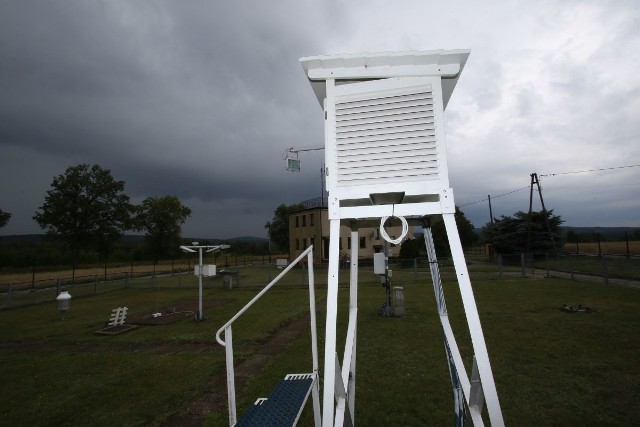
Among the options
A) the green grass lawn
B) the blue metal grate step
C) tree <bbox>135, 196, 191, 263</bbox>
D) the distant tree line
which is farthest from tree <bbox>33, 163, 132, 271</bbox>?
Result: the blue metal grate step

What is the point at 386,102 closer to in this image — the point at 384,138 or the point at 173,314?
the point at 384,138

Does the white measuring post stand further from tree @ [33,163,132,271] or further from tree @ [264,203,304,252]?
tree @ [264,203,304,252]

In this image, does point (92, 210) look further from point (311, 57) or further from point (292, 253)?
point (311, 57)

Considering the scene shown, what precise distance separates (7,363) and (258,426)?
389 inches

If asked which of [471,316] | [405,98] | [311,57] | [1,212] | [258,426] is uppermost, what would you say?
[1,212]

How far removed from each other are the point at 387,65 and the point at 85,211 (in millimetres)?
51937

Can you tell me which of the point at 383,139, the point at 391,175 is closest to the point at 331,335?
the point at 391,175

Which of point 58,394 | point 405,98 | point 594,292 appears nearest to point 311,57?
point 405,98

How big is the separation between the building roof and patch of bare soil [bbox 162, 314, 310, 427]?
213 inches

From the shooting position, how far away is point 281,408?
310 centimetres

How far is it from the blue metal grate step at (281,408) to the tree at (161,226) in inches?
2522

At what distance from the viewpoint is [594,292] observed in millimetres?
15086

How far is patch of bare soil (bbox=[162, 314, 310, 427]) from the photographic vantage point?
5213 millimetres

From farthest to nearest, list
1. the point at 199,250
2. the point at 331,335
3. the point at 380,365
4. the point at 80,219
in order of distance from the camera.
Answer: the point at 80,219 < the point at 199,250 < the point at 380,365 < the point at 331,335
